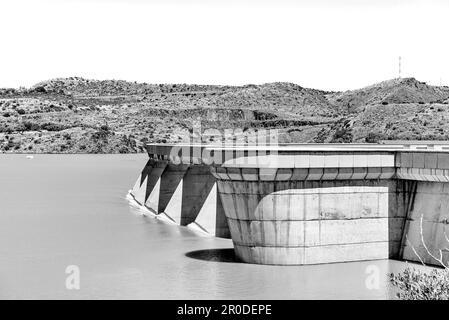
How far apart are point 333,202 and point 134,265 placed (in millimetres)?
7105

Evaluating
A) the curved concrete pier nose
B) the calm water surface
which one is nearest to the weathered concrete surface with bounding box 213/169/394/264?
the curved concrete pier nose

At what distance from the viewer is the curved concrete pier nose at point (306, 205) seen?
24.1 meters

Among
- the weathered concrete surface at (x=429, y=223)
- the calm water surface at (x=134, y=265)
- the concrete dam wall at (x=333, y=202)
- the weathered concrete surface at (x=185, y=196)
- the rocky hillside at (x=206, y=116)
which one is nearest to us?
the calm water surface at (x=134, y=265)

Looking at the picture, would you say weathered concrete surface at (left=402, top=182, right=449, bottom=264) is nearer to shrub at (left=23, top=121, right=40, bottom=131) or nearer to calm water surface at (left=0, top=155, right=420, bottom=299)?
calm water surface at (left=0, top=155, right=420, bottom=299)

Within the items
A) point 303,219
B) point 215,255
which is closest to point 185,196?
point 215,255

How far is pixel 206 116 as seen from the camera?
163750 mm

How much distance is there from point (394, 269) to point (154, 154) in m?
21.6

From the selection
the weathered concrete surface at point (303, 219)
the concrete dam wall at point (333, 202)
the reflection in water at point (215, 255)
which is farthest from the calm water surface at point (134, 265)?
the concrete dam wall at point (333, 202)

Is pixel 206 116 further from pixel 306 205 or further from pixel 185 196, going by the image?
pixel 306 205

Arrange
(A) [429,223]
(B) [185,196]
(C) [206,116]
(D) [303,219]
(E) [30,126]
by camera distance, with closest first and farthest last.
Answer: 1. (D) [303,219]
2. (A) [429,223]
3. (B) [185,196]
4. (E) [30,126]
5. (C) [206,116]

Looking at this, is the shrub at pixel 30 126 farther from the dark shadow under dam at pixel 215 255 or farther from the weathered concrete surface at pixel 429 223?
the weathered concrete surface at pixel 429 223

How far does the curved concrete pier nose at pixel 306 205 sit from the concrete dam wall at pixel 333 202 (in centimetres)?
3

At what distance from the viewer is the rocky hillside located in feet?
314
